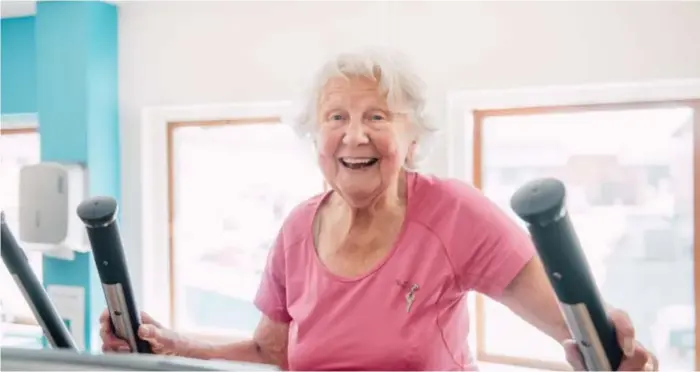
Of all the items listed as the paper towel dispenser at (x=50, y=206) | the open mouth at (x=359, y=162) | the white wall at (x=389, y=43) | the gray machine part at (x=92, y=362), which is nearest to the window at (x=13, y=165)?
the paper towel dispenser at (x=50, y=206)

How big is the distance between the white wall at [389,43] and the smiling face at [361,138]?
0.48 m

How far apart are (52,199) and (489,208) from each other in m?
1.77

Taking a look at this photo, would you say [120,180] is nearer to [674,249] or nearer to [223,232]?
[223,232]

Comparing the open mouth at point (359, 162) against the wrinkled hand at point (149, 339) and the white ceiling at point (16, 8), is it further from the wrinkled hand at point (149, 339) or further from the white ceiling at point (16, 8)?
the white ceiling at point (16, 8)

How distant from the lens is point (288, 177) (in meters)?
2.41

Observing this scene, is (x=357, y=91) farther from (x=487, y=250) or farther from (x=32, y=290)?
(x=32, y=290)

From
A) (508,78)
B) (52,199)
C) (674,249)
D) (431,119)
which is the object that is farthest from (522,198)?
(52,199)

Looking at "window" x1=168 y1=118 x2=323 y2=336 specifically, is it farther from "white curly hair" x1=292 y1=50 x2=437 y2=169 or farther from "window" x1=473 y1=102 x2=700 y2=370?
"white curly hair" x1=292 y1=50 x2=437 y2=169

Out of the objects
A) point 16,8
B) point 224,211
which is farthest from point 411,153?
point 16,8

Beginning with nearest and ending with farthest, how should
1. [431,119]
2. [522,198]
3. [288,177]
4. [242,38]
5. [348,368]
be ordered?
1. [522,198]
2. [348,368]
3. [431,119]
4. [242,38]
5. [288,177]

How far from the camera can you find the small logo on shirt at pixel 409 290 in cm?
93

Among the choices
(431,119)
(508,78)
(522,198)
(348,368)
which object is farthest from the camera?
(508,78)

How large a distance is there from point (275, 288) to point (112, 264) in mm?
439

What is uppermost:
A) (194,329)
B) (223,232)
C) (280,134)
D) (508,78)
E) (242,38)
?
(242,38)
